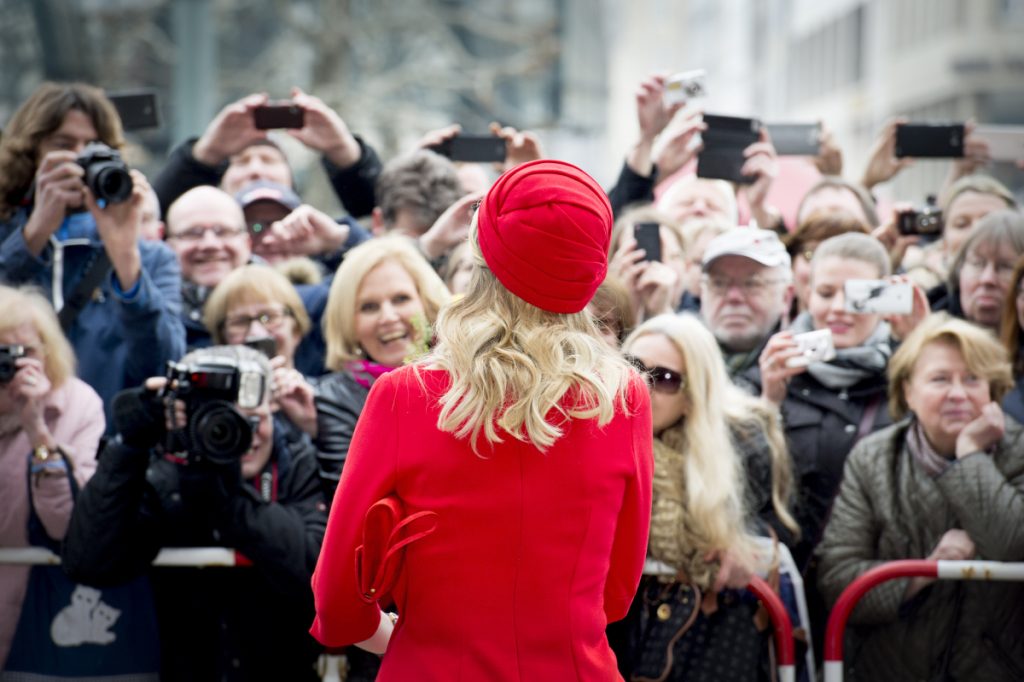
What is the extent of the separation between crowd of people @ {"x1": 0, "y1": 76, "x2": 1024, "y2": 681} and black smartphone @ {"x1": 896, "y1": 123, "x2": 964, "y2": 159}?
1.07 ft

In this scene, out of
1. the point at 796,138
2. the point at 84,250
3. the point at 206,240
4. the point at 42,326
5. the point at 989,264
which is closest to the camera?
the point at 42,326

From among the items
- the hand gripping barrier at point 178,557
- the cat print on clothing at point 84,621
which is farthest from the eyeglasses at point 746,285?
the cat print on clothing at point 84,621

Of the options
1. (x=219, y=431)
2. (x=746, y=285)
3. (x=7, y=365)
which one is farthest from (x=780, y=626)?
(x=7, y=365)

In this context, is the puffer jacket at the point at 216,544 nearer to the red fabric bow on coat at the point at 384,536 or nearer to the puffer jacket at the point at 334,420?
the puffer jacket at the point at 334,420

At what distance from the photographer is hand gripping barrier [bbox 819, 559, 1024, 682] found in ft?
14.4

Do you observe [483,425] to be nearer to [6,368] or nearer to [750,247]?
[6,368]

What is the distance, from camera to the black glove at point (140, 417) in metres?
4.28

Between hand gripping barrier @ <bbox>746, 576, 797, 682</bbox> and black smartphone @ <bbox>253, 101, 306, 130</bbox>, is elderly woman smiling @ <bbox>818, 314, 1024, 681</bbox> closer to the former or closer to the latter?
hand gripping barrier @ <bbox>746, 576, 797, 682</bbox>

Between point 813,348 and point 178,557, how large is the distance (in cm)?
218

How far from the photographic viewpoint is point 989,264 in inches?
214

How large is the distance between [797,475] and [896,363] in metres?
0.51

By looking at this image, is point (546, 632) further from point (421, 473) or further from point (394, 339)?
point (394, 339)

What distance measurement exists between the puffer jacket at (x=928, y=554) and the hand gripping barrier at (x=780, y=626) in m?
0.30

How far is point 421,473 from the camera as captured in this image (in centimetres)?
286
